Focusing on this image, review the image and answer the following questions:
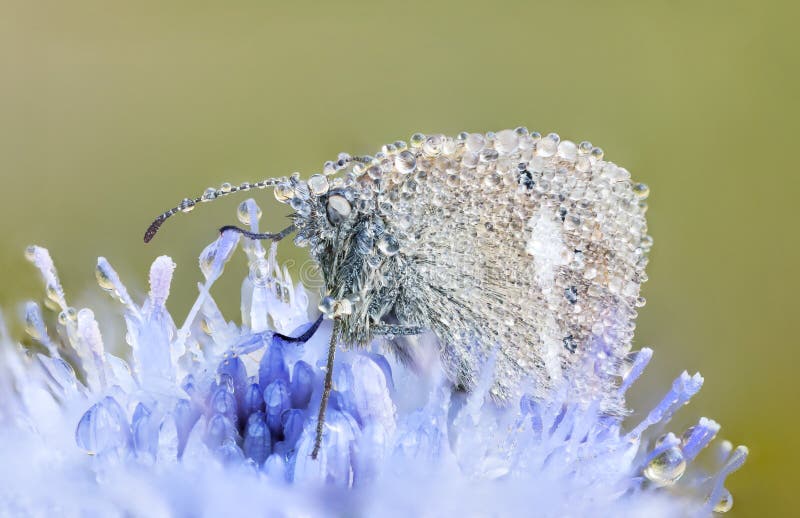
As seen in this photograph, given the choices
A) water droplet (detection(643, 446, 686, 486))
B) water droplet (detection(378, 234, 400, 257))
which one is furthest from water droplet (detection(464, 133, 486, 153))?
water droplet (detection(643, 446, 686, 486))

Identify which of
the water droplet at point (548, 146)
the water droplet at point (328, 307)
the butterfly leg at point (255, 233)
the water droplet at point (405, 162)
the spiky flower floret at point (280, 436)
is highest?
the water droplet at point (548, 146)

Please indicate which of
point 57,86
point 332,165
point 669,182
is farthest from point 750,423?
point 57,86

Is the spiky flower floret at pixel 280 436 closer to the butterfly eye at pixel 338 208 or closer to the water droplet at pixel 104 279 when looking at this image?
the water droplet at pixel 104 279

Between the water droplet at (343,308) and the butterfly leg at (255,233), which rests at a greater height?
the butterfly leg at (255,233)

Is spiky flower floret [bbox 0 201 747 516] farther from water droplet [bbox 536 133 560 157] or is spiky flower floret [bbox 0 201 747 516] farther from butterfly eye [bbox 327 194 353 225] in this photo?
water droplet [bbox 536 133 560 157]

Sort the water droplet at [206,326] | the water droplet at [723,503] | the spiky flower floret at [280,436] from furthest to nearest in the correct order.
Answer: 1. the water droplet at [206,326]
2. the water droplet at [723,503]
3. the spiky flower floret at [280,436]

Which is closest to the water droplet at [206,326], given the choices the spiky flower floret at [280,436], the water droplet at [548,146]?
the spiky flower floret at [280,436]
